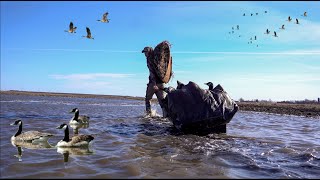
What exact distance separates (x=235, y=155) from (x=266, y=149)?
6.66 feet

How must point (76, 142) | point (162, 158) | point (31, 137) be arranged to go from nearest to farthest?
1. point (162, 158)
2. point (76, 142)
3. point (31, 137)

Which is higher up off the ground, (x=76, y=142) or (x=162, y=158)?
(x=76, y=142)

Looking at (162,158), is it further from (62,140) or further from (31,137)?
(31,137)

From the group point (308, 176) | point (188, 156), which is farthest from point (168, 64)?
point (308, 176)

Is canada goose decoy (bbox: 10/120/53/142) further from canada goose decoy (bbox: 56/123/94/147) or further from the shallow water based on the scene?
canada goose decoy (bbox: 56/123/94/147)

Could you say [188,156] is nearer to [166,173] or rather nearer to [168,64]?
[166,173]

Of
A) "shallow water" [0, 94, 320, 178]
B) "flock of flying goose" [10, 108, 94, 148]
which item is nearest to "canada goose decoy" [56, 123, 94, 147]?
"flock of flying goose" [10, 108, 94, 148]

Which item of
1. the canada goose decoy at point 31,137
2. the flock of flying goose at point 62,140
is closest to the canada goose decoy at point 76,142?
the flock of flying goose at point 62,140

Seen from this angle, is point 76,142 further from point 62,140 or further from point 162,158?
point 162,158

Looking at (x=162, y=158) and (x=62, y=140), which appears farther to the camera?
(x=62, y=140)

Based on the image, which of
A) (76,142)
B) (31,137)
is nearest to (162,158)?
(76,142)

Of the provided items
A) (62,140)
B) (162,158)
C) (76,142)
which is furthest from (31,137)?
(162,158)

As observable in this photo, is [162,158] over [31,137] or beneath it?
beneath

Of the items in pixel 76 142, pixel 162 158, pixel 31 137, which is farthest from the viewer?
pixel 31 137
